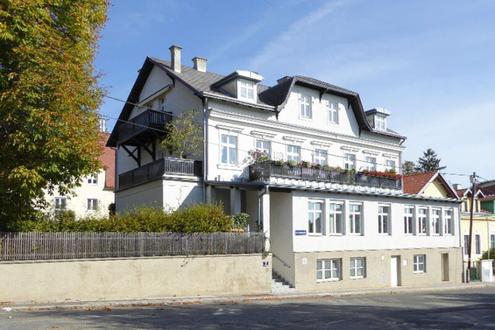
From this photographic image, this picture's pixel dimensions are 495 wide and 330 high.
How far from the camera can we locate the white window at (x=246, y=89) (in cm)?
3316

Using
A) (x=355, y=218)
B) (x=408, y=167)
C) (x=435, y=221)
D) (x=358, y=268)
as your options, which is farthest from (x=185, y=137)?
(x=408, y=167)

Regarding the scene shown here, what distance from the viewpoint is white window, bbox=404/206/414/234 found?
38344mm

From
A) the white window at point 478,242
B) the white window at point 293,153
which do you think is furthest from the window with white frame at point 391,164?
the white window at point 478,242

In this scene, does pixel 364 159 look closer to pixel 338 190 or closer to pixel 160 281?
pixel 338 190

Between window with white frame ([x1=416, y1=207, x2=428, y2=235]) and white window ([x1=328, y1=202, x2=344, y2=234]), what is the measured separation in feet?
25.8

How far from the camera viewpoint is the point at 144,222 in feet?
79.9

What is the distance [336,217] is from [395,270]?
20.9 ft

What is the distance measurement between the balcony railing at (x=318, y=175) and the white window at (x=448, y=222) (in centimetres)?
503

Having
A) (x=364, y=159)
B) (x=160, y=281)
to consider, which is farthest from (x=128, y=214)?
(x=364, y=159)

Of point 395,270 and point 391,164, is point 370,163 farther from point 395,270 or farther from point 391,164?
point 395,270

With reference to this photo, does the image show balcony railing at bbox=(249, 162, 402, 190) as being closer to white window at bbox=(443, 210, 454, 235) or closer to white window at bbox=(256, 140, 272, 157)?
white window at bbox=(256, 140, 272, 157)

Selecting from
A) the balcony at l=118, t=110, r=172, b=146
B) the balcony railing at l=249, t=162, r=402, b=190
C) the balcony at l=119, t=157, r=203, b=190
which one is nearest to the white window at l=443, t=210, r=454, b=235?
the balcony railing at l=249, t=162, r=402, b=190

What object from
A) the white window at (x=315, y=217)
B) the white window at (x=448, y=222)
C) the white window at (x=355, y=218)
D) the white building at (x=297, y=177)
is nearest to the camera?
the white building at (x=297, y=177)

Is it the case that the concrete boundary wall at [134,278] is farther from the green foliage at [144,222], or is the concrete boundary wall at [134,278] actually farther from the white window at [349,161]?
the white window at [349,161]
